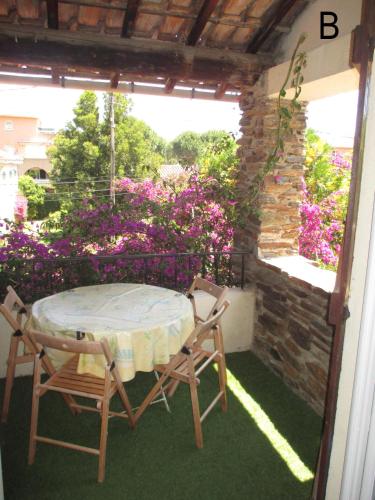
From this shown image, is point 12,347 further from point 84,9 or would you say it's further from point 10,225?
point 84,9

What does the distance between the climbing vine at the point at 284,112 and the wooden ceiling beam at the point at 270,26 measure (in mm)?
280

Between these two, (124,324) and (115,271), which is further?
(115,271)

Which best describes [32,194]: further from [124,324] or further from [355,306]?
[355,306]

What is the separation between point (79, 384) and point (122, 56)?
8.76 feet

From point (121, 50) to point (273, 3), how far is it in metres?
1.35

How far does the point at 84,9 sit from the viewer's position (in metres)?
3.09

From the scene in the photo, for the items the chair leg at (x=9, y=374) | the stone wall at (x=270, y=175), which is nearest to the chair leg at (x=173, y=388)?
the chair leg at (x=9, y=374)

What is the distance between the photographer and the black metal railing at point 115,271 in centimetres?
347

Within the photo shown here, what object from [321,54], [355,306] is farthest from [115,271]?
[355,306]

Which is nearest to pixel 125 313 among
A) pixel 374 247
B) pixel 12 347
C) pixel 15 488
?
pixel 12 347

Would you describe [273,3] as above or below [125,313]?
above

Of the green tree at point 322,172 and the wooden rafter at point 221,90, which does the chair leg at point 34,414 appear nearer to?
the wooden rafter at point 221,90

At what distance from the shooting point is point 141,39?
337cm

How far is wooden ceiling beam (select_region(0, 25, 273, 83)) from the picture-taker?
10.2 feet
